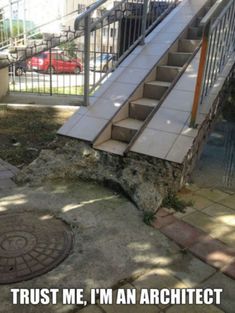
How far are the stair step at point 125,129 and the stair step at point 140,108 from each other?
0.48ft

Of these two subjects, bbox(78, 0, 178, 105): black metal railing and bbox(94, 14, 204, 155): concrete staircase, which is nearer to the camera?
bbox(94, 14, 204, 155): concrete staircase

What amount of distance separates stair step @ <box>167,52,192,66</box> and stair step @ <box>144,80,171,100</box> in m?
0.59

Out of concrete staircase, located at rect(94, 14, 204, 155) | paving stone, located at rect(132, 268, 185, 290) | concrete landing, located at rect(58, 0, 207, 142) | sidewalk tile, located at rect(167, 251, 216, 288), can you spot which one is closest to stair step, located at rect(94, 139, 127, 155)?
concrete staircase, located at rect(94, 14, 204, 155)

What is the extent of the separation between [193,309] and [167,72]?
3.52m

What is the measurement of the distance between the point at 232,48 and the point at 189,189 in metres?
2.58

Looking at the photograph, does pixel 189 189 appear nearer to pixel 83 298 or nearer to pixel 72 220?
pixel 72 220

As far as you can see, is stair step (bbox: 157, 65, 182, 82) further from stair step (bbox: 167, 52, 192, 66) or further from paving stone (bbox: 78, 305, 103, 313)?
paving stone (bbox: 78, 305, 103, 313)

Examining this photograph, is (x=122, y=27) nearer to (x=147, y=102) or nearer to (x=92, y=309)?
(x=147, y=102)

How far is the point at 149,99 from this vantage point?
4691 mm

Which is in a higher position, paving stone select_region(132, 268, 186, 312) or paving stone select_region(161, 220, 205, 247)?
paving stone select_region(161, 220, 205, 247)

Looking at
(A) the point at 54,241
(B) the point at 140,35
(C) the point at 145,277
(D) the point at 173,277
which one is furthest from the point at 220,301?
(B) the point at 140,35

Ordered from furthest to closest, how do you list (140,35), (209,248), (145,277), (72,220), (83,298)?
1. (140,35)
2. (72,220)
3. (209,248)
4. (145,277)
5. (83,298)

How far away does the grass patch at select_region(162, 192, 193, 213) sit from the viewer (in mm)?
3418

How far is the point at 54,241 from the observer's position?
291 centimetres
